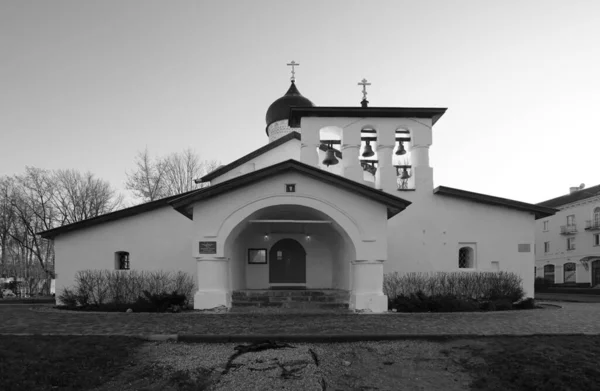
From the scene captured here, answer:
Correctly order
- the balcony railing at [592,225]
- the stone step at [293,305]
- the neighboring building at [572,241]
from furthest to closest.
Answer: the neighboring building at [572,241]
the balcony railing at [592,225]
the stone step at [293,305]

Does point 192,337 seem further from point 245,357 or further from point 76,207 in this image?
point 76,207

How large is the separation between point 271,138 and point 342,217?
14889 mm

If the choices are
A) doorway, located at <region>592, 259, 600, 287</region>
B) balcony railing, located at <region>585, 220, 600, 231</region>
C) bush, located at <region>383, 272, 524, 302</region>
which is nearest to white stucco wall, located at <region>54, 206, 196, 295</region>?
bush, located at <region>383, 272, 524, 302</region>

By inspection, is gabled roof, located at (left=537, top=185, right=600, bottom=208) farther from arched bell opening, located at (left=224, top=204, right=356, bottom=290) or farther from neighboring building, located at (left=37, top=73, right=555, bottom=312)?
arched bell opening, located at (left=224, top=204, right=356, bottom=290)

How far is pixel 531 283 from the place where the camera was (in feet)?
51.6

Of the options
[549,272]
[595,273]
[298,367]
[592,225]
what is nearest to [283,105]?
[298,367]

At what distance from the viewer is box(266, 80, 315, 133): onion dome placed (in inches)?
1021

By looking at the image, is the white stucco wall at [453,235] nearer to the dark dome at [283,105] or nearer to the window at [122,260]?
the window at [122,260]

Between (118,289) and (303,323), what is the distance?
287 inches

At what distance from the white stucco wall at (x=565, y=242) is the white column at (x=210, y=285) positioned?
3745cm

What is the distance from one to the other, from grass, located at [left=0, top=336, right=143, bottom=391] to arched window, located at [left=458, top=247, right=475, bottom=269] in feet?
41.7

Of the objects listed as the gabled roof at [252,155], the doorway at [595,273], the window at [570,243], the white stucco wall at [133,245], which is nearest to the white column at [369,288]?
the white stucco wall at [133,245]

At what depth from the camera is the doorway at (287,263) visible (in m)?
17.1

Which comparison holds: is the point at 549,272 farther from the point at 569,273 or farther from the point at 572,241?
the point at 572,241
